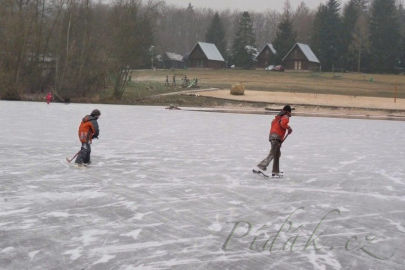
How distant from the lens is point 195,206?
20.4 ft

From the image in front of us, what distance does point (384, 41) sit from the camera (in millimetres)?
65750

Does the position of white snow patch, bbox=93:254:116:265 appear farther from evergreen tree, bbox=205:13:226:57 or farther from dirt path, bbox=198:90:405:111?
evergreen tree, bbox=205:13:226:57

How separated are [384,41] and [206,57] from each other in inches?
1112

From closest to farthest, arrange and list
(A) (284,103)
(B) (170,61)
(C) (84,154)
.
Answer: (C) (84,154), (A) (284,103), (B) (170,61)

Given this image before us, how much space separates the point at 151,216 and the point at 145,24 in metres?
28.7

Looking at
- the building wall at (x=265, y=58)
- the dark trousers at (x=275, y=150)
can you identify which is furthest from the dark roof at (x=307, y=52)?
the dark trousers at (x=275, y=150)

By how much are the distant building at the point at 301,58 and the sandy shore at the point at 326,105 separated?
112 feet

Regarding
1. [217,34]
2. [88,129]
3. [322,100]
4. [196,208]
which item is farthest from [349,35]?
[196,208]

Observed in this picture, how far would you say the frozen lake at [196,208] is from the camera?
4414 mm

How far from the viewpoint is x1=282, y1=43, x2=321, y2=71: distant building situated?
69250 millimetres

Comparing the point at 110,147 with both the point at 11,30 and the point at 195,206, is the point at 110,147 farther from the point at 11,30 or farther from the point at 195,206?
the point at 11,30

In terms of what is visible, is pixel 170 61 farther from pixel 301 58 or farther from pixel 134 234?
pixel 134 234

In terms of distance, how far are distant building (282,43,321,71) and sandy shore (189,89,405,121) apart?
3400 cm

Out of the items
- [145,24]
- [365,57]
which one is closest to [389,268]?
[145,24]
